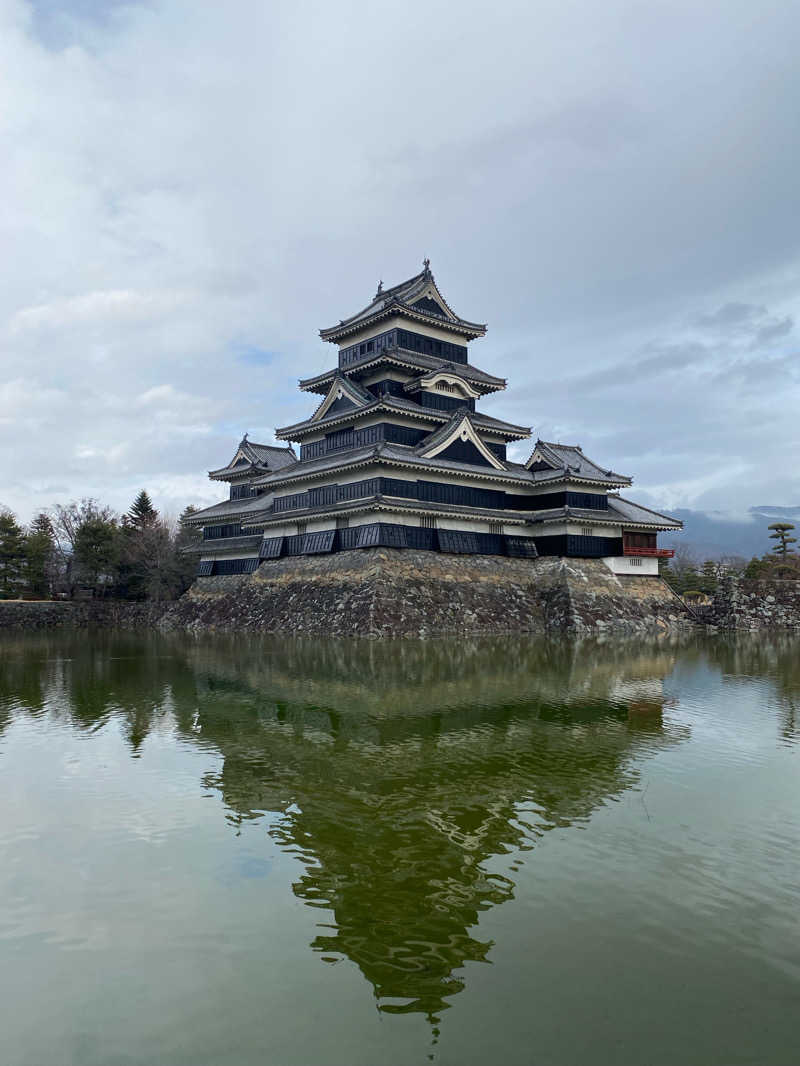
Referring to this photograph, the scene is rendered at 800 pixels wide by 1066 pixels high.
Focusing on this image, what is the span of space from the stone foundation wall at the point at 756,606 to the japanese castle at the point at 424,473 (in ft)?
15.4

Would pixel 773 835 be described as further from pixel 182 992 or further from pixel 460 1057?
pixel 182 992

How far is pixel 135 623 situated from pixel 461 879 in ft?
167

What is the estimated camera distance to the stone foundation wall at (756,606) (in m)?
42.2

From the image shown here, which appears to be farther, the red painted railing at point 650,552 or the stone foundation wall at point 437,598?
the red painted railing at point 650,552

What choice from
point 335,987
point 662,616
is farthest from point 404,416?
point 335,987

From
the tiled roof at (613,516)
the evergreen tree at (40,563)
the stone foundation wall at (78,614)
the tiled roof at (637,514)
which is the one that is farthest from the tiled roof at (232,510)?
the tiled roof at (637,514)

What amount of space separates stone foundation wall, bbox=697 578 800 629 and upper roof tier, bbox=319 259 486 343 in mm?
23464

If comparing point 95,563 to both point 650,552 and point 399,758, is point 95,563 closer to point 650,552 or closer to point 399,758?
point 650,552

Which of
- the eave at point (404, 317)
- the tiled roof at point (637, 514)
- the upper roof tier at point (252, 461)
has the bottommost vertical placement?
the tiled roof at point (637, 514)

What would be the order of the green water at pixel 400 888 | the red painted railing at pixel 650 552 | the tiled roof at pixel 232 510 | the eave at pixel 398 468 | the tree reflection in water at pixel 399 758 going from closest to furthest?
1. the green water at pixel 400 888
2. the tree reflection in water at pixel 399 758
3. the eave at pixel 398 468
4. the red painted railing at pixel 650 552
5. the tiled roof at pixel 232 510

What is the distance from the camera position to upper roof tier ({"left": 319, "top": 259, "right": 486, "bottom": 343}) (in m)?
43.5

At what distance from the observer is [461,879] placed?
21.2 ft

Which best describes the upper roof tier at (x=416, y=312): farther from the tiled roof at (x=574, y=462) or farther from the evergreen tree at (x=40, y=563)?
the evergreen tree at (x=40, y=563)

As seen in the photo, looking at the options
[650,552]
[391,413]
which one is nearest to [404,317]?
[391,413]
